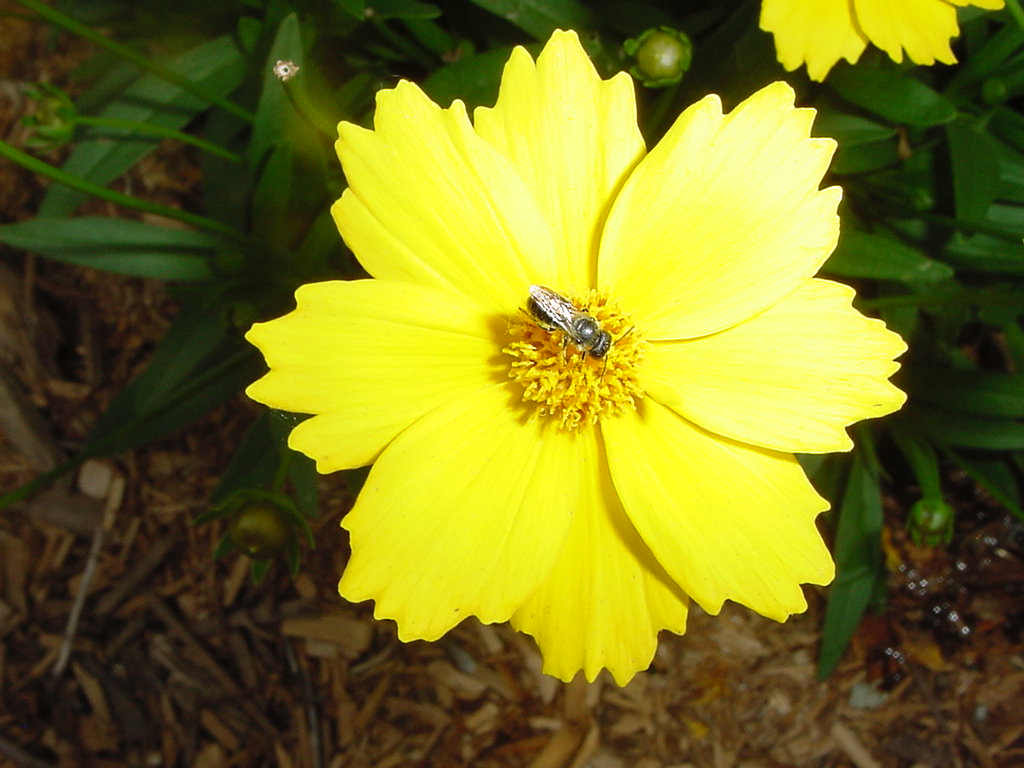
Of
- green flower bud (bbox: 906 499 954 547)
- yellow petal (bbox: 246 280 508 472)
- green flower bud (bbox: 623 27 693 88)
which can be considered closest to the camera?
yellow petal (bbox: 246 280 508 472)

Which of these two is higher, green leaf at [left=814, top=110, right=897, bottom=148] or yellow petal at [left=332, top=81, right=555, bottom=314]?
yellow petal at [left=332, top=81, right=555, bottom=314]

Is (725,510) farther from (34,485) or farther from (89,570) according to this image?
(89,570)

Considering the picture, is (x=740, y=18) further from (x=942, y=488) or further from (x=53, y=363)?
(x=53, y=363)

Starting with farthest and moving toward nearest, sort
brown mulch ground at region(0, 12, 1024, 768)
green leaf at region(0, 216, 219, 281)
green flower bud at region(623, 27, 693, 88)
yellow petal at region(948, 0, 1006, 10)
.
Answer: brown mulch ground at region(0, 12, 1024, 768), green leaf at region(0, 216, 219, 281), green flower bud at region(623, 27, 693, 88), yellow petal at region(948, 0, 1006, 10)

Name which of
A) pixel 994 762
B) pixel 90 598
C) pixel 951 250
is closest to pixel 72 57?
pixel 90 598

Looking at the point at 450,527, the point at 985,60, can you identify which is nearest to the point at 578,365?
the point at 450,527

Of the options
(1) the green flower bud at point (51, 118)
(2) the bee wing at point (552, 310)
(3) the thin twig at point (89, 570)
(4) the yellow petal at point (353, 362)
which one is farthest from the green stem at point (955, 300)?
(3) the thin twig at point (89, 570)

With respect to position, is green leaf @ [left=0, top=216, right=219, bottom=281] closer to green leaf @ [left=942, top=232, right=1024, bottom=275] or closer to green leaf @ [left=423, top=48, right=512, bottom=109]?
green leaf @ [left=423, top=48, right=512, bottom=109]

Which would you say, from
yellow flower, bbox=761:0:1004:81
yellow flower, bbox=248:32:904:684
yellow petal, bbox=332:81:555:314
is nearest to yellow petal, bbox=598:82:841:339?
yellow flower, bbox=248:32:904:684
